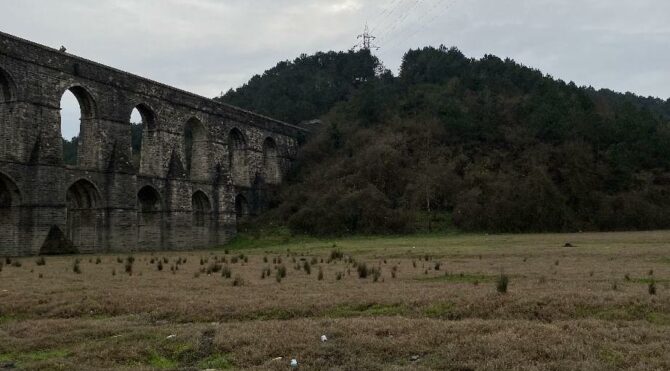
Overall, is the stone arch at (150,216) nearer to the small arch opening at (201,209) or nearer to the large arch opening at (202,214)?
the large arch opening at (202,214)

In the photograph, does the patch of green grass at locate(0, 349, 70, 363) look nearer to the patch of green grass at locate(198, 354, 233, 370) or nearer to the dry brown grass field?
the dry brown grass field

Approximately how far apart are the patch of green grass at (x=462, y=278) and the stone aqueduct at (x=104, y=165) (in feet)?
75.6

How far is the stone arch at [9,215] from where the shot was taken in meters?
30.8

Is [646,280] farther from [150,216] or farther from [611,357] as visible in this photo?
[150,216]

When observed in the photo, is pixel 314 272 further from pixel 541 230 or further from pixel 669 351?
pixel 541 230

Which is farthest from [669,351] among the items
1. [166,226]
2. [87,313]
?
[166,226]

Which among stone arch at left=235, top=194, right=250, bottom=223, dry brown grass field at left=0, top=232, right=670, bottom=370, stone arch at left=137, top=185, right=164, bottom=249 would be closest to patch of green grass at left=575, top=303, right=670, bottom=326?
dry brown grass field at left=0, top=232, right=670, bottom=370

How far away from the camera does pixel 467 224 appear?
45781mm

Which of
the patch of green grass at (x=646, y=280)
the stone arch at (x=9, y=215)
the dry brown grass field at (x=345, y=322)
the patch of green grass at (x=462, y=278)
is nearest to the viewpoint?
the dry brown grass field at (x=345, y=322)

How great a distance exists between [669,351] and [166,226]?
124ft

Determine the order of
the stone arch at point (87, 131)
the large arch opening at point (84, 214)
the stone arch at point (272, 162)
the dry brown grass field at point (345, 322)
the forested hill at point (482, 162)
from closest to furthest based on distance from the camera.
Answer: the dry brown grass field at point (345, 322)
the large arch opening at point (84, 214)
the stone arch at point (87, 131)
the forested hill at point (482, 162)
the stone arch at point (272, 162)

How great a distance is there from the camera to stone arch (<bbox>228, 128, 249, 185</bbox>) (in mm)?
54438

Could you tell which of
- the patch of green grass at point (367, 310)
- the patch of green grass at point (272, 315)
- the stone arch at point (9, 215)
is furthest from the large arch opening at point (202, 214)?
the patch of green grass at point (367, 310)

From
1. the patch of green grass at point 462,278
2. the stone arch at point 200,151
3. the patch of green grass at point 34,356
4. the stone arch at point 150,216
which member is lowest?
the patch of green grass at point 34,356
